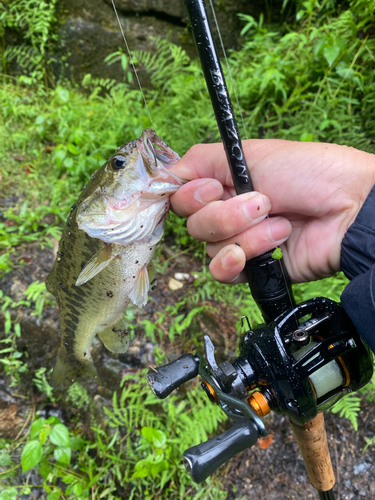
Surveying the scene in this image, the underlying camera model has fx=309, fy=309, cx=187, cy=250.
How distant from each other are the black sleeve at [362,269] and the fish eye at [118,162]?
117cm

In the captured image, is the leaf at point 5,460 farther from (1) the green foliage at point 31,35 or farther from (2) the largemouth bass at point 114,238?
(1) the green foliage at point 31,35

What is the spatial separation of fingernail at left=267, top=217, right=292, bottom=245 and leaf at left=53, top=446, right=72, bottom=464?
7.48ft

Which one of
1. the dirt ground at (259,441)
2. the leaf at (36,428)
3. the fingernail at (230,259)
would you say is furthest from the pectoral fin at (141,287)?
the leaf at (36,428)

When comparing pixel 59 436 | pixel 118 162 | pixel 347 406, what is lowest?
pixel 347 406

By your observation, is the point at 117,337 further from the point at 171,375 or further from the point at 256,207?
the point at 256,207

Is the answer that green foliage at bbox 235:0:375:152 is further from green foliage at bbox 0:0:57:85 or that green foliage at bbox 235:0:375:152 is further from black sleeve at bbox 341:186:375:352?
green foliage at bbox 0:0:57:85

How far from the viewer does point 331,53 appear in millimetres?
2973

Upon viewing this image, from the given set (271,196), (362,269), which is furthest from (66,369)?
(362,269)

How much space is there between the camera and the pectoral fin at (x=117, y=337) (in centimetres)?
205

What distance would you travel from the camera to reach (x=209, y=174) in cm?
170

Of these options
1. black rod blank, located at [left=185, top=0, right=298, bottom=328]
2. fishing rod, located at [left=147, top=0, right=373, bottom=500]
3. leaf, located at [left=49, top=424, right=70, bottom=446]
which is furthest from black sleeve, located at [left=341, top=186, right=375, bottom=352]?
leaf, located at [left=49, top=424, right=70, bottom=446]

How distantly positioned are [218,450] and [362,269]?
3.51ft

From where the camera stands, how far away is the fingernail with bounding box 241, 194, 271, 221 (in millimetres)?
1453

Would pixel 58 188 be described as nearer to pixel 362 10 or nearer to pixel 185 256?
pixel 185 256
